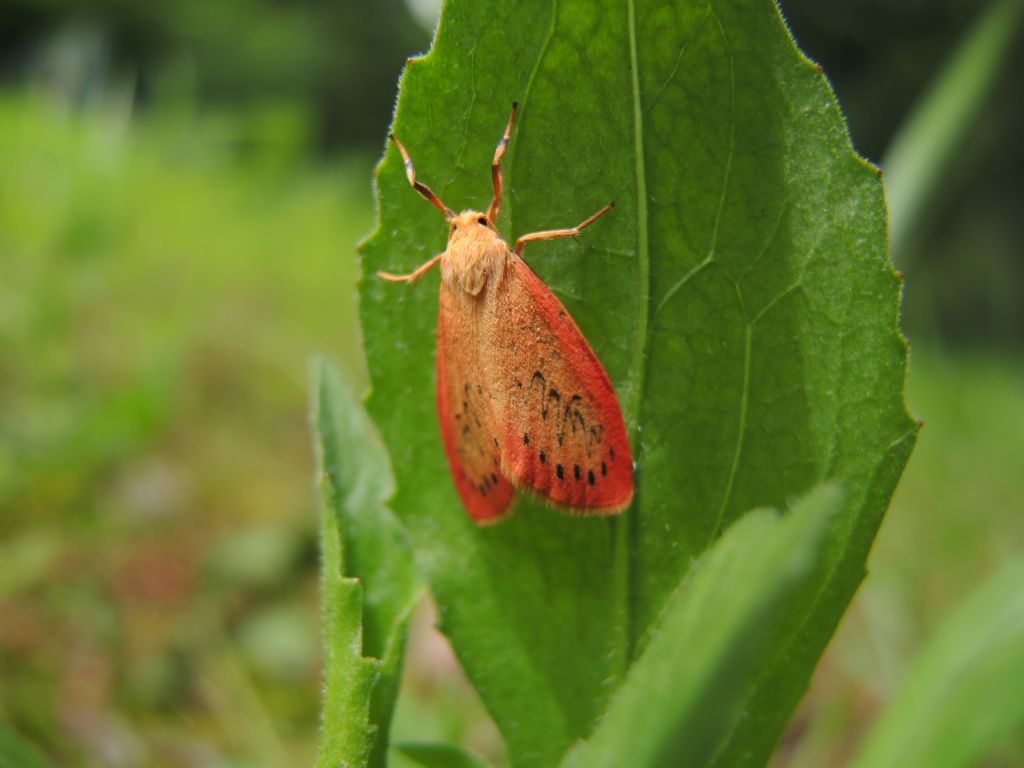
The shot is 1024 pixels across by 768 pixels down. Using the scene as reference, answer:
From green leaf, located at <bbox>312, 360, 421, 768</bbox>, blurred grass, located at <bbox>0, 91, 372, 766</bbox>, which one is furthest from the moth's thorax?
blurred grass, located at <bbox>0, 91, 372, 766</bbox>

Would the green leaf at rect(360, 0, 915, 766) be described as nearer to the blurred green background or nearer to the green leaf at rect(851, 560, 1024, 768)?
the green leaf at rect(851, 560, 1024, 768)

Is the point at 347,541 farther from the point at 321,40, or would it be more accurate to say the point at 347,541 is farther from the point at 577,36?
the point at 321,40

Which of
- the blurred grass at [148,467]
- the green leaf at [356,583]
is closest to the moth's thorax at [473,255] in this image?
the green leaf at [356,583]

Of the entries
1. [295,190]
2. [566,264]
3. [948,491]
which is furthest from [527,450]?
[295,190]

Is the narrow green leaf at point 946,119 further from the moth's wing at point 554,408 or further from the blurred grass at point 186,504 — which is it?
the moth's wing at point 554,408

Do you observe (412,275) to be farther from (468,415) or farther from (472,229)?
(468,415)
